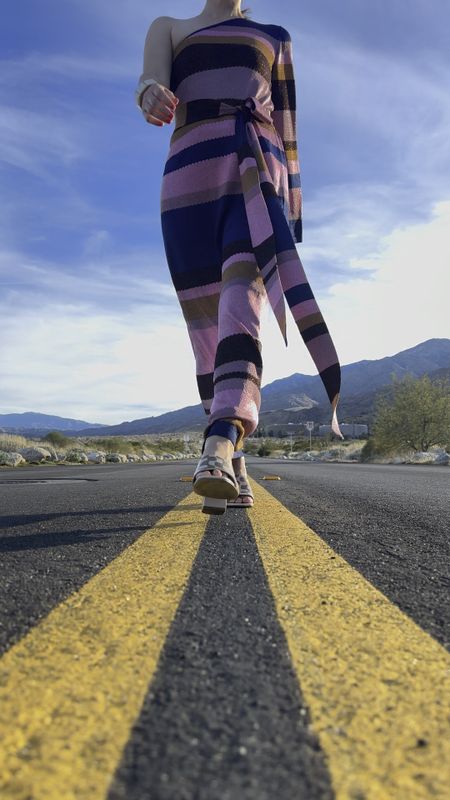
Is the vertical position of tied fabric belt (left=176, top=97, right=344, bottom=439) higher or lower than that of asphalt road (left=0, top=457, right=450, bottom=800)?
higher

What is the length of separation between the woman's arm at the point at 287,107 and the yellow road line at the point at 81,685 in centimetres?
232

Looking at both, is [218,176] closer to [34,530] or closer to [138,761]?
[34,530]

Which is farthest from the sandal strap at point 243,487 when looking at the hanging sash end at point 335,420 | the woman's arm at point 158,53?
the woman's arm at point 158,53

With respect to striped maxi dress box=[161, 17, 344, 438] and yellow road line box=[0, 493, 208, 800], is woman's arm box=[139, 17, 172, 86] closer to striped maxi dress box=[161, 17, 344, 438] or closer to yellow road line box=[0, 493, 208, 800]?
striped maxi dress box=[161, 17, 344, 438]

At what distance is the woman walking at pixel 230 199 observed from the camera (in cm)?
228

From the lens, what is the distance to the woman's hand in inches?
96.1

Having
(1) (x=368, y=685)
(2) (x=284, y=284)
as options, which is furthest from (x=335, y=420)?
(1) (x=368, y=685)

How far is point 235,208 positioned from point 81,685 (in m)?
2.20

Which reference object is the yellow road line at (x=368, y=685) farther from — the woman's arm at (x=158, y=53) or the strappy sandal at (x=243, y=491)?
the woman's arm at (x=158, y=53)

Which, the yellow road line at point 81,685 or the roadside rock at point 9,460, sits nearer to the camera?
A: the yellow road line at point 81,685

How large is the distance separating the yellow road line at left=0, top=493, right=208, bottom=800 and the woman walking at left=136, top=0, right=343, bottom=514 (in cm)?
92

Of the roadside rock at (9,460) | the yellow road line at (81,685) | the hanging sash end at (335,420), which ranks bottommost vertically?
the roadside rock at (9,460)

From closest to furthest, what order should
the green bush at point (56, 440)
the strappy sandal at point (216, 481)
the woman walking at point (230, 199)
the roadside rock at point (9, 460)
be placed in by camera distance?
the strappy sandal at point (216, 481) < the woman walking at point (230, 199) < the roadside rock at point (9, 460) < the green bush at point (56, 440)

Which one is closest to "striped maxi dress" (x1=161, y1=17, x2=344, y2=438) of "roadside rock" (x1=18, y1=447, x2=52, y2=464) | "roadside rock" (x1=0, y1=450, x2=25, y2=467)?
"roadside rock" (x1=0, y1=450, x2=25, y2=467)
